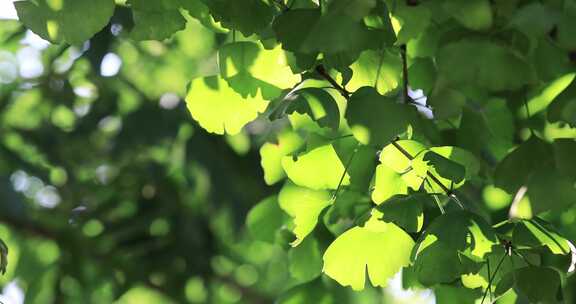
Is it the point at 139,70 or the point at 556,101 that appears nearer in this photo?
the point at 556,101

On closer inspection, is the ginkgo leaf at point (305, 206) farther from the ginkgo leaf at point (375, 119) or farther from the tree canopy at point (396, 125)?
the ginkgo leaf at point (375, 119)

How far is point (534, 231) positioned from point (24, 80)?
256 cm

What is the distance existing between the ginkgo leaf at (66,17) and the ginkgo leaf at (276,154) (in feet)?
1.42

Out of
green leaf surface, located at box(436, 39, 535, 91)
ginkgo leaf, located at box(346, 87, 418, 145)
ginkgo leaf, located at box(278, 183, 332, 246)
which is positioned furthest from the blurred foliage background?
green leaf surface, located at box(436, 39, 535, 91)

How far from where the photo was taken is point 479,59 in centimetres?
93

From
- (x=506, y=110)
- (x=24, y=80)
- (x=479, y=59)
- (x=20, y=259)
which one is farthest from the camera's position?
(x=24, y=80)

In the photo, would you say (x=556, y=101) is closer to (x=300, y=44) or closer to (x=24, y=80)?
(x=300, y=44)

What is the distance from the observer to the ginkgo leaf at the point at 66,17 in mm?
1138

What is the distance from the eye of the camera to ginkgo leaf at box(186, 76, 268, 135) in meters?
1.26

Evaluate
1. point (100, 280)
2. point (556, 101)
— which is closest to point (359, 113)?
point (556, 101)

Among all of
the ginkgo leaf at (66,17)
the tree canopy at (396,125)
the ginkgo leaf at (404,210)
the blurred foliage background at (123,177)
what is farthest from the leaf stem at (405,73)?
the blurred foliage background at (123,177)

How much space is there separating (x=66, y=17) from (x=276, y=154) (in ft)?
1.53

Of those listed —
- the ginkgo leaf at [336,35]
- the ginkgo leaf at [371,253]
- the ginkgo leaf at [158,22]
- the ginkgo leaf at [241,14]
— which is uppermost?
the ginkgo leaf at [336,35]

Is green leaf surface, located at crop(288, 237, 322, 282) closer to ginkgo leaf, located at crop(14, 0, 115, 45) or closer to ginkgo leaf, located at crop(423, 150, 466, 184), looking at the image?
ginkgo leaf, located at crop(423, 150, 466, 184)
